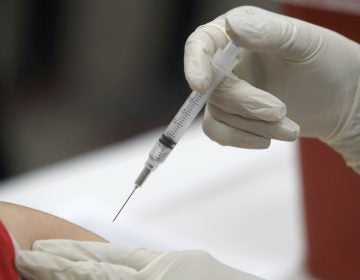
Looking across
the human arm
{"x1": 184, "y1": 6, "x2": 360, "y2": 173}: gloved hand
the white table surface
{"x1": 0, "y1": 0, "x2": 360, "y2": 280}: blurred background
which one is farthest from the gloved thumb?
{"x1": 0, "y1": 0, "x2": 360, "y2": 280}: blurred background

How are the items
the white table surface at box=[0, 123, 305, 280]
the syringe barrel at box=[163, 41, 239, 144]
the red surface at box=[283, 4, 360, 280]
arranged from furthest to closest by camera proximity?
1. the white table surface at box=[0, 123, 305, 280]
2. the red surface at box=[283, 4, 360, 280]
3. the syringe barrel at box=[163, 41, 239, 144]

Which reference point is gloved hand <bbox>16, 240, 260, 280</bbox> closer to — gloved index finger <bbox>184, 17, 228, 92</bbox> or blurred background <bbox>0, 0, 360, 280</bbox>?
gloved index finger <bbox>184, 17, 228, 92</bbox>

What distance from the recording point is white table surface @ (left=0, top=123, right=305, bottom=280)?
169 cm

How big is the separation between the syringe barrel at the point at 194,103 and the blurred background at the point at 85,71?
2051 millimetres

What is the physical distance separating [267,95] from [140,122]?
254 cm

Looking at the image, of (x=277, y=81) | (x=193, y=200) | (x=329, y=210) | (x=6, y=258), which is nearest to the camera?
(x=6, y=258)

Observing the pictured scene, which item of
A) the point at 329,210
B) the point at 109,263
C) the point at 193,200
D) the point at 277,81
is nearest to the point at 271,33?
the point at 277,81

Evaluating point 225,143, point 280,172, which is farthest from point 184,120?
point 280,172

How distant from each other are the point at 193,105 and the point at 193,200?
84 cm

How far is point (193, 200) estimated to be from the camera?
6.23 ft

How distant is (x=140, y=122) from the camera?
3596mm

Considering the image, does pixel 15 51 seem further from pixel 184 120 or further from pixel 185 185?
pixel 184 120

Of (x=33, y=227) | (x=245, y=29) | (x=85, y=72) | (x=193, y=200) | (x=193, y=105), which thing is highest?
(x=245, y=29)

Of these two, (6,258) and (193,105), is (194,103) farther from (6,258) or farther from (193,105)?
(6,258)
